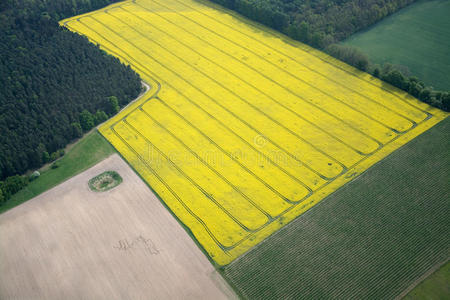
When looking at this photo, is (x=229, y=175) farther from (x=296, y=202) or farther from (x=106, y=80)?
(x=106, y=80)

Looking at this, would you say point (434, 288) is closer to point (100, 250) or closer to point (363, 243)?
point (363, 243)

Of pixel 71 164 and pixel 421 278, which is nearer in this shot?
pixel 421 278

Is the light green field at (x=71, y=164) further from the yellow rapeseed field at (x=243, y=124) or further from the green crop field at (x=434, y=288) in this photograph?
the green crop field at (x=434, y=288)

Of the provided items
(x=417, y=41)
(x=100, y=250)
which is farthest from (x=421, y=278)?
(x=417, y=41)

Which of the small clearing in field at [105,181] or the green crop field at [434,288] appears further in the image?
the small clearing in field at [105,181]

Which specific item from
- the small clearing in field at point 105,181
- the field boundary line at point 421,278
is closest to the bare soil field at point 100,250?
the small clearing in field at point 105,181

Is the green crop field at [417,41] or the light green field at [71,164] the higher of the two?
the green crop field at [417,41]
